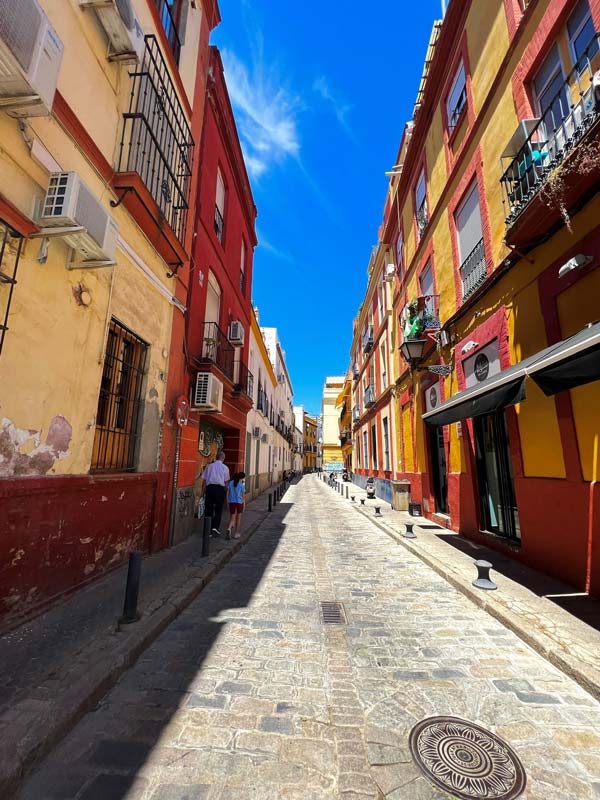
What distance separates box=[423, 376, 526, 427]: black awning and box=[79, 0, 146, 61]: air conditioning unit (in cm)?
709

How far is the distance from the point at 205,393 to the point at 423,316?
6.46 m

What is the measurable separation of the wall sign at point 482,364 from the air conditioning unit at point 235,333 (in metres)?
6.77

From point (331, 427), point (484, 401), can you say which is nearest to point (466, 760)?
point (484, 401)

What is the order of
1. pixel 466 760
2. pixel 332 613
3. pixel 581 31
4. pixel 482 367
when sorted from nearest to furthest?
pixel 466 760
pixel 332 613
pixel 581 31
pixel 482 367

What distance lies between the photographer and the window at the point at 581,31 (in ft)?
16.4

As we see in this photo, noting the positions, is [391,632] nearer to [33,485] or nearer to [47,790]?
[47,790]

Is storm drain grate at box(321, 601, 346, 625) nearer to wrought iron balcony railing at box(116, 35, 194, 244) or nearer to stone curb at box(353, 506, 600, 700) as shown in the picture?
stone curb at box(353, 506, 600, 700)

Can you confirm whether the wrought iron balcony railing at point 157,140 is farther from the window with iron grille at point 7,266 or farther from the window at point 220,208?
the window at point 220,208

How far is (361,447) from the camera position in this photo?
85.6ft

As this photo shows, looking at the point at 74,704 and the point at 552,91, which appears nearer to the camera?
Answer: the point at 74,704

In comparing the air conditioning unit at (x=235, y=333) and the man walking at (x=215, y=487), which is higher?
the air conditioning unit at (x=235, y=333)

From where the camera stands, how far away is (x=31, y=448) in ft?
12.2

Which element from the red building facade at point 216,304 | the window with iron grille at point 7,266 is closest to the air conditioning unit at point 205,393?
the red building facade at point 216,304

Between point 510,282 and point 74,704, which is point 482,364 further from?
point 74,704
